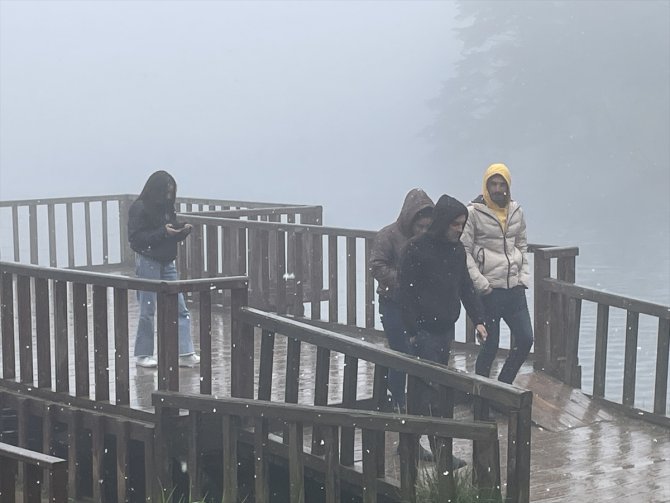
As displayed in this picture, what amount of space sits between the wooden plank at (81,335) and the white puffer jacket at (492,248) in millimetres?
2576

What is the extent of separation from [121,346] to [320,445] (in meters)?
1.62

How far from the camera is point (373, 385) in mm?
7301

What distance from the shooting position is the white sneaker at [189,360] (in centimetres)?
945

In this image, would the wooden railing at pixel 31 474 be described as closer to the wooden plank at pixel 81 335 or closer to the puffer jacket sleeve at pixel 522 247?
the wooden plank at pixel 81 335

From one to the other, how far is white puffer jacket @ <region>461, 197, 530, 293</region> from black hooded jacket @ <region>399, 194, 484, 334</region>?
2.93 feet

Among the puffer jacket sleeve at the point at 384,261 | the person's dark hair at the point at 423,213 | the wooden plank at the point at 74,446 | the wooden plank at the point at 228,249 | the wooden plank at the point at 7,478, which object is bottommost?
the wooden plank at the point at 74,446

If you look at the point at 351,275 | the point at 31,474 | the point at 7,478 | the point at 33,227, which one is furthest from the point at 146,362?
the point at 33,227

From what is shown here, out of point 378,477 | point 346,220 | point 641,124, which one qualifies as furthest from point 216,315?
point 346,220

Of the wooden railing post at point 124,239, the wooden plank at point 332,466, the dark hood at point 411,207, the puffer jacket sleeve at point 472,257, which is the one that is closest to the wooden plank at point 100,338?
the dark hood at point 411,207

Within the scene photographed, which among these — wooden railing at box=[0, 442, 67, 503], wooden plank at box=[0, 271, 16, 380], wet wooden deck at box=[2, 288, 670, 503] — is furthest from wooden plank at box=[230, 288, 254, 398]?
wooden railing at box=[0, 442, 67, 503]

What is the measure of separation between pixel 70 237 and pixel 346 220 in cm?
9068

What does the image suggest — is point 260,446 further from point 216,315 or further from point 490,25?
point 490,25

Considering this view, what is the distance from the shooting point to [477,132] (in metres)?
82.4

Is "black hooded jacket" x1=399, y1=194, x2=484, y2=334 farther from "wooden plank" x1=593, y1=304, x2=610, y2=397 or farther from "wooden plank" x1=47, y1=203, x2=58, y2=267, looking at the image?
"wooden plank" x1=47, y1=203, x2=58, y2=267
